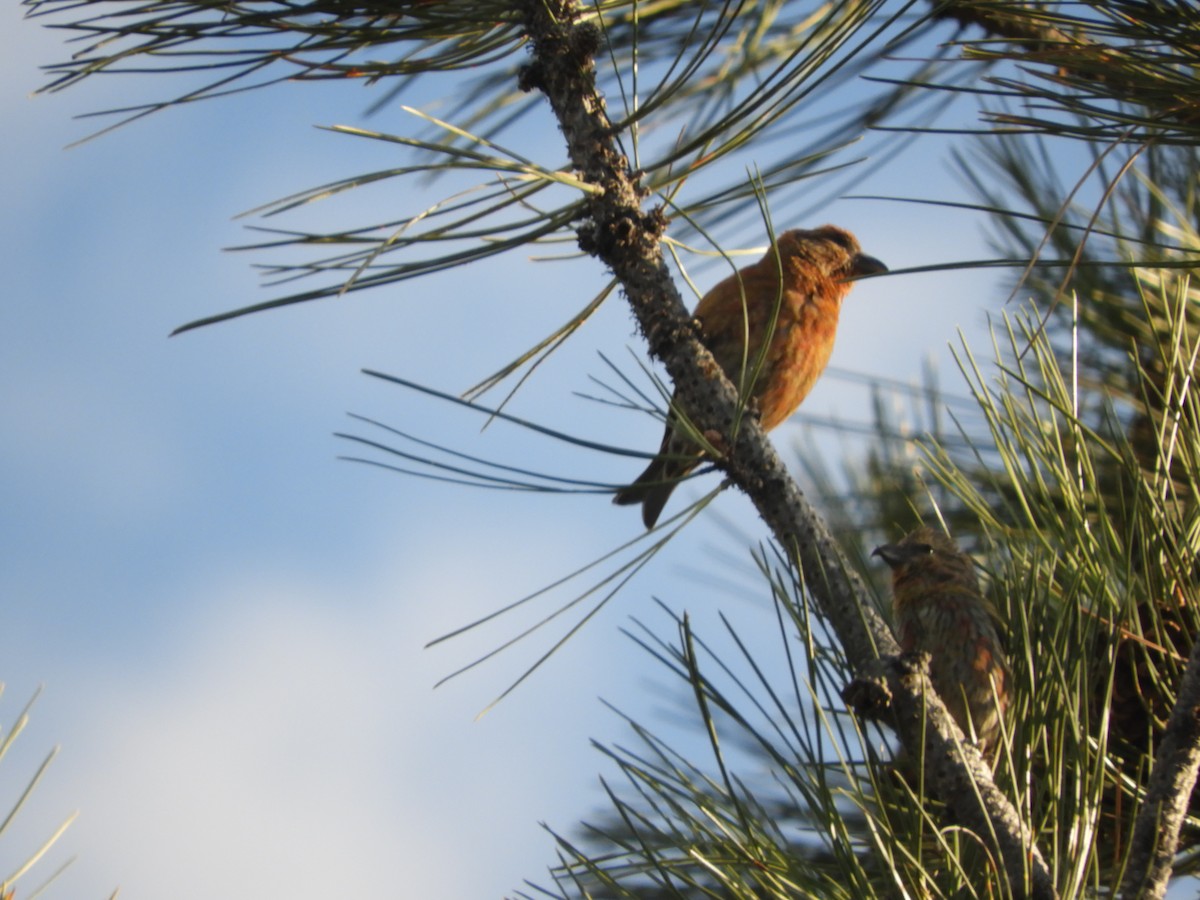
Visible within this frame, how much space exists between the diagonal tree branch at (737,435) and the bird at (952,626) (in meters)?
0.32

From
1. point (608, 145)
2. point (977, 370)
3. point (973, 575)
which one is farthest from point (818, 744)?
point (973, 575)

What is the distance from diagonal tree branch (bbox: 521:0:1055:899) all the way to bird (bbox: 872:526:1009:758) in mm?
319

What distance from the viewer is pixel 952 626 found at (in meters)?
2.43

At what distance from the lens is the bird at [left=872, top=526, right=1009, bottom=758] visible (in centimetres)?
221

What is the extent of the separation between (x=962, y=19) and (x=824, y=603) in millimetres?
1795

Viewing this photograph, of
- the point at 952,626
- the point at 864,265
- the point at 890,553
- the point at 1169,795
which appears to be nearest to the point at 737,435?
the point at 1169,795

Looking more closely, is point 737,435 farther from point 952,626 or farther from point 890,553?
point 890,553

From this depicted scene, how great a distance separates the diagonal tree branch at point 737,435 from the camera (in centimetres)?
156

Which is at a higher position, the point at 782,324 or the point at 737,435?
the point at 737,435

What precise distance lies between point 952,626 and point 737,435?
93 cm

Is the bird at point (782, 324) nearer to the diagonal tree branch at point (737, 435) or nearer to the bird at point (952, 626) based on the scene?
the bird at point (952, 626)

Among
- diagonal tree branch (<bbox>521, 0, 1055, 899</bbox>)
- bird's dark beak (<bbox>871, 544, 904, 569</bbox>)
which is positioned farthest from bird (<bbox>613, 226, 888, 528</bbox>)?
diagonal tree branch (<bbox>521, 0, 1055, 899</bbox>)

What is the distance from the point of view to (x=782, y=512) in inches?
66.1

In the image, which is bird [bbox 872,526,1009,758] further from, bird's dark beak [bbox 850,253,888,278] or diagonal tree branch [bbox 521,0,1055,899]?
bird's dark beak [bbox 850,253,888,278]
